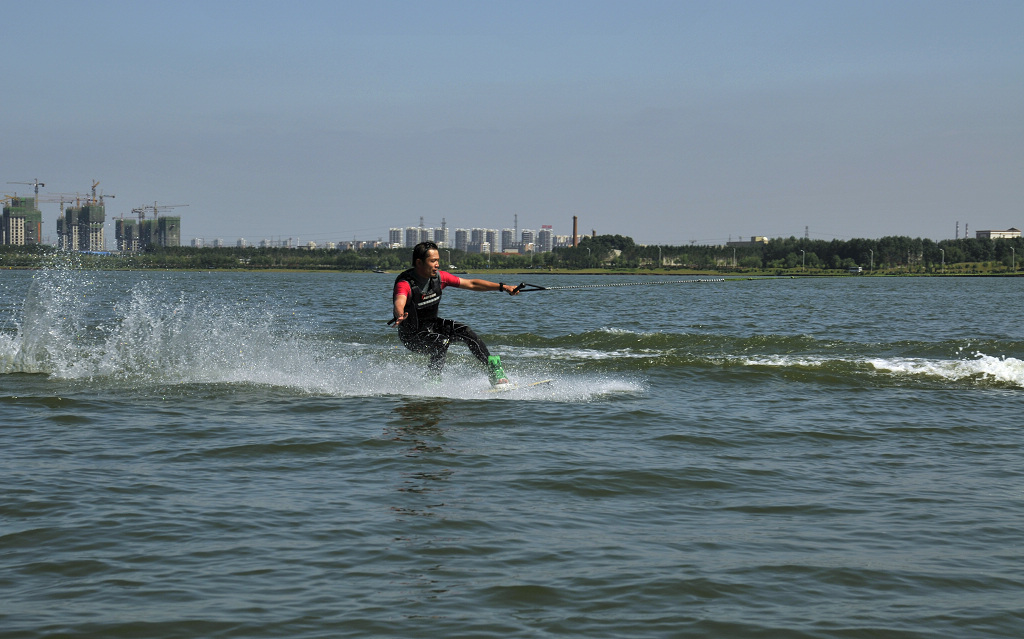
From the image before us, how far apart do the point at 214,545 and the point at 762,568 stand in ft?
11.2

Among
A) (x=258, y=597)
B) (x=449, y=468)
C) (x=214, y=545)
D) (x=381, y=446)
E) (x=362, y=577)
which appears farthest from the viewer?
(x=381, y=446)

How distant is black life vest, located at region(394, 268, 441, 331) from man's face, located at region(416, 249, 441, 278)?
12 cm

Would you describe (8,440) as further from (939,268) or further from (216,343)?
(939,268)

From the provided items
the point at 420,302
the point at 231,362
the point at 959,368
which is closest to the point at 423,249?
the point at 420,302

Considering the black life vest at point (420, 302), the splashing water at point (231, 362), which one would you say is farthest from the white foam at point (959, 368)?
the black life vest at point (420, 302)

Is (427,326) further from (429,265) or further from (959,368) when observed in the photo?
(959,368)

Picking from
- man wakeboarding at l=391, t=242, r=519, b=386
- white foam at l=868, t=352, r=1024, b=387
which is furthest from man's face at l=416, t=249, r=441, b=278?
white foam at l=868, t=352, r=1024, b=387

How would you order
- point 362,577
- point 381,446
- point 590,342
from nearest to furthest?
point 362,577 → point 381,446 → point 590,342

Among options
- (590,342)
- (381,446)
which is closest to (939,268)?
(590,342)

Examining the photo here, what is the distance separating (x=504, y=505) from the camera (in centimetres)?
693

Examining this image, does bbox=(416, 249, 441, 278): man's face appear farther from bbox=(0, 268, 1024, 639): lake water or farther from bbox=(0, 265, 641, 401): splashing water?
bbox=(0, 265, 641, 401): splashing water

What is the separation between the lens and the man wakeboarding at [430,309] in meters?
11.7

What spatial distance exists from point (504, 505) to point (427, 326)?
5.62 meters

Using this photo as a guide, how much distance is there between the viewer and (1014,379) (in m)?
14.9
